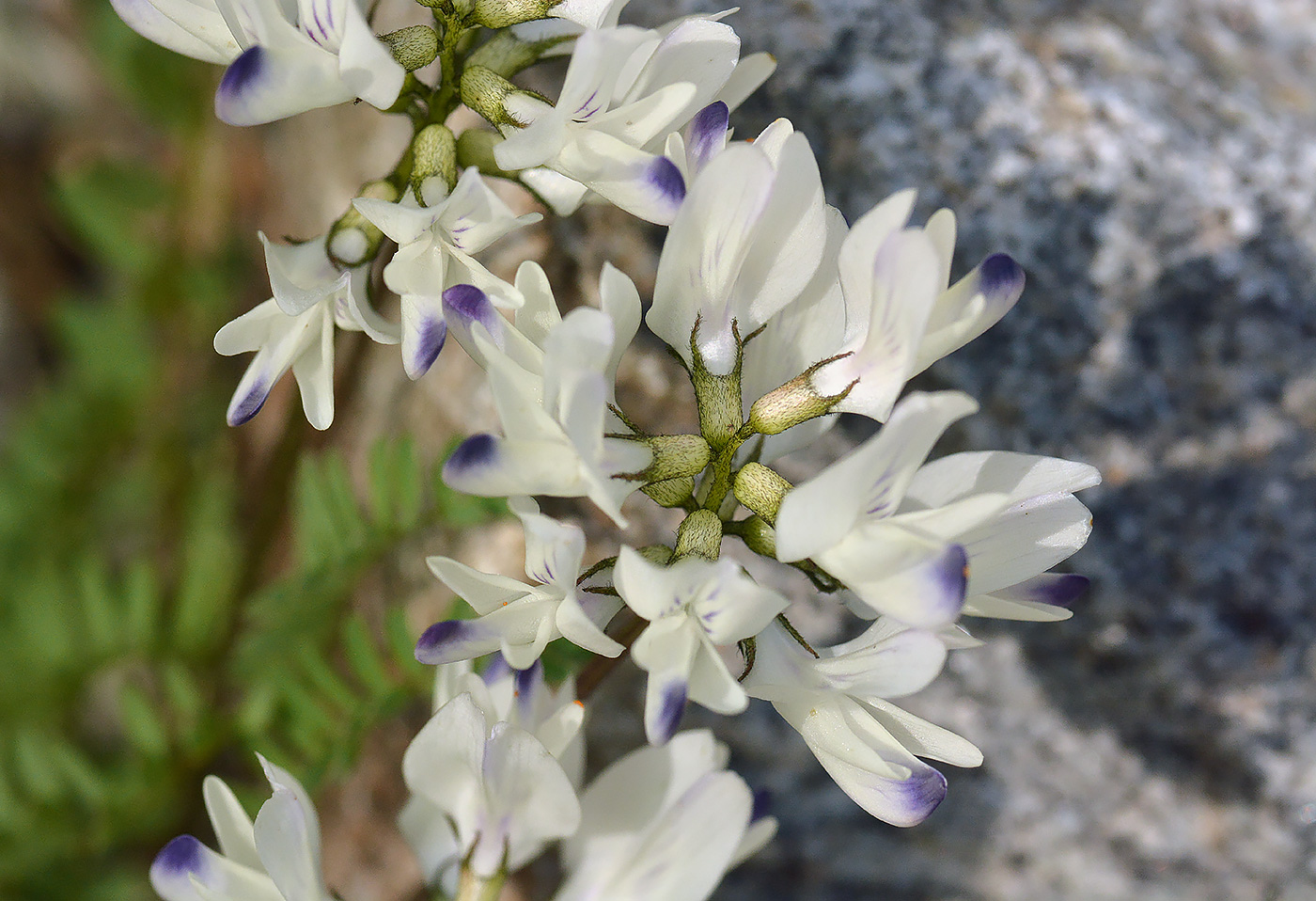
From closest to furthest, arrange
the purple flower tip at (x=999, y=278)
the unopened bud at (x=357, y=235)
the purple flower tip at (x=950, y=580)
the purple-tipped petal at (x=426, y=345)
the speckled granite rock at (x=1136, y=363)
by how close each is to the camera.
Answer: the purple flower tip at (x=950, y=580) < the purple flower tip at (x=999, y=278) < the purple-tipped petal at (x=426, y=345) < the unopened bud at (x=357, y=235) < the speckled granite rock at (x=1136, y=363)

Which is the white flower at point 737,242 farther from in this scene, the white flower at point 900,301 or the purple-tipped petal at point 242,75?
the purple-tipped petal at point 242,75

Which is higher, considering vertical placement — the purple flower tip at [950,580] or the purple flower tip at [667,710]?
the purple flower tip at [950,580]

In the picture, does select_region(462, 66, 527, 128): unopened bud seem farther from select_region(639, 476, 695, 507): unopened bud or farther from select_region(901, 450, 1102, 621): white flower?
select_region(901, 450, 1102, 621): white flower

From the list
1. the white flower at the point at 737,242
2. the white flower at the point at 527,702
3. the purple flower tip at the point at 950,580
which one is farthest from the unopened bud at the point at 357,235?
the purple flower tip at the point at 950,580

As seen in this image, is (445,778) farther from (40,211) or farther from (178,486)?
(40,211)

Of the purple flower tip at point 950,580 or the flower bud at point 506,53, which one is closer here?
the purple flower tip at point 950,580

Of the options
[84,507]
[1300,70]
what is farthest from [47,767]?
[1300,70]
